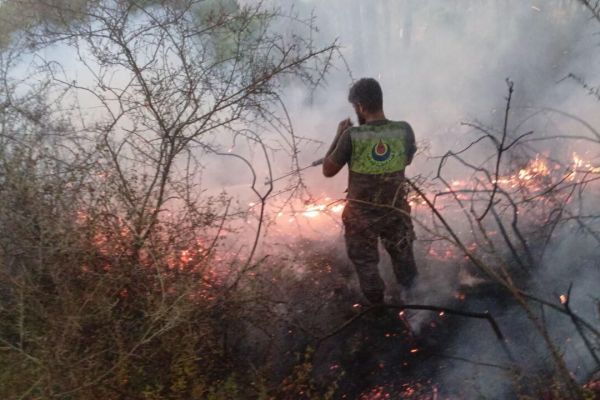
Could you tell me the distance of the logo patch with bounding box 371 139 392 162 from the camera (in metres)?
3.75

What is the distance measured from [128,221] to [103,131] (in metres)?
0.71

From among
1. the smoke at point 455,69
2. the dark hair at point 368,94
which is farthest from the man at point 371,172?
the smoke at point 455,69

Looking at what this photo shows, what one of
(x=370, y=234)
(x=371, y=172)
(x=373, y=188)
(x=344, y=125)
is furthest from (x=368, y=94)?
(x=370, y=234)

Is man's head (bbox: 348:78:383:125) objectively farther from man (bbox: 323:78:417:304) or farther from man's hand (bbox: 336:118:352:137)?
man's hand (bbox: 336:118:352:137)

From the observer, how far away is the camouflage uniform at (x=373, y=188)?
3746mm

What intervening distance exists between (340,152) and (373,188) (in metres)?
0.38

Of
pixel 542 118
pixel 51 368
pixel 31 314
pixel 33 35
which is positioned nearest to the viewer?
pixel 51 368

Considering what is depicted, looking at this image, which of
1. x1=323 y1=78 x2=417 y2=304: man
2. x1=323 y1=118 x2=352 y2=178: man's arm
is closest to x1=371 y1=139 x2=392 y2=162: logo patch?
x1=323 y1=78 x2=417 y2=304: man

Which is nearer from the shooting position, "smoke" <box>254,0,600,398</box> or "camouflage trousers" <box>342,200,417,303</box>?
"camouflage trousers" <box>342,200,417,303</box>

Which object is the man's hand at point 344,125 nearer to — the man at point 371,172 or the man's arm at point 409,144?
the man at point 371,172

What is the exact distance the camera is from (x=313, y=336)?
146 inches

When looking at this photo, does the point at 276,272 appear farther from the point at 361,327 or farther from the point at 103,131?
the point at 103,131

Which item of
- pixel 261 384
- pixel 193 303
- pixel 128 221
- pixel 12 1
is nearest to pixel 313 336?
pixel 261 384

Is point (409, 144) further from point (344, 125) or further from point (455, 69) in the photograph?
point (455, 69)
